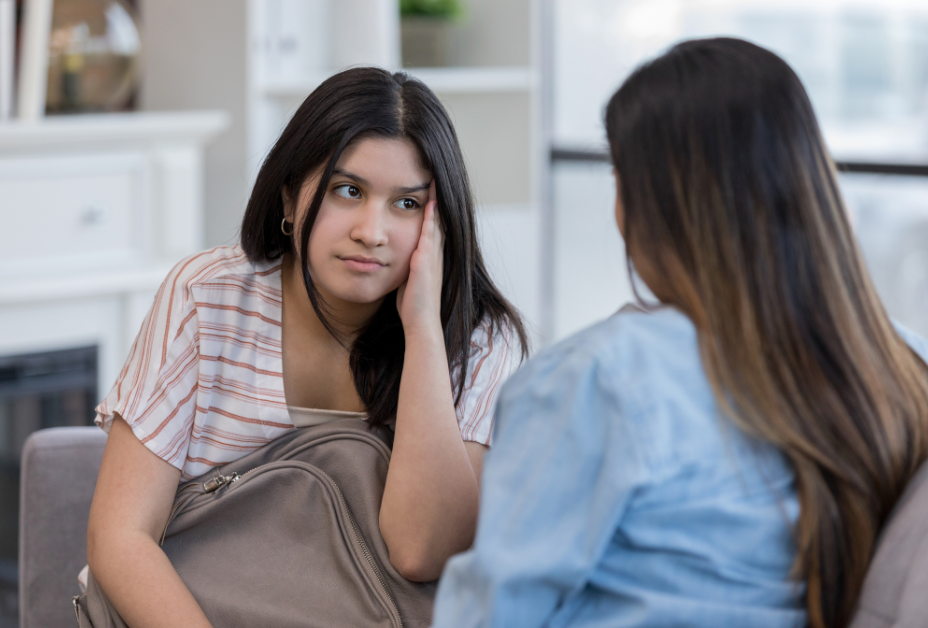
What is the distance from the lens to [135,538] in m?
0.98

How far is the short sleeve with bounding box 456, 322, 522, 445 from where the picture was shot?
3.42 feet

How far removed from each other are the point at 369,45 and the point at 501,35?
532 mm

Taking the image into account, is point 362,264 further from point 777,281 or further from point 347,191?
point 777,281

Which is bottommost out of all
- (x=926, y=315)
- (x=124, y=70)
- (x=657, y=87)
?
(x=926, y=315)

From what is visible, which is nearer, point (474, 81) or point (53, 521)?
point (53, 521)

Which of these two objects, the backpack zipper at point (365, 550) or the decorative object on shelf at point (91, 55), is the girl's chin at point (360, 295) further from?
the decorative object on shelf at point (91, 55)

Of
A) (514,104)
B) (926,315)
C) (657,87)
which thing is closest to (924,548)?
(657,87)

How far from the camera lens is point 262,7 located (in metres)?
2.35

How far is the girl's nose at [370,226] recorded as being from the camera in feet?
3.36

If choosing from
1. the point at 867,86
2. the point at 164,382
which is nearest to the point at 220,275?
the point at 164,382

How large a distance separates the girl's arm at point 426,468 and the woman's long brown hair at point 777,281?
353 millimetres

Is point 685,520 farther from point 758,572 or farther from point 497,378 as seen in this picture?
point 497,378

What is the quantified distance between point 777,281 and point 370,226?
0.47 metres

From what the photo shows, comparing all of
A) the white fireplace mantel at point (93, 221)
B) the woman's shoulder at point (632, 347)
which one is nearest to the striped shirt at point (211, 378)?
the woman's shoulder at point (632, 347)
